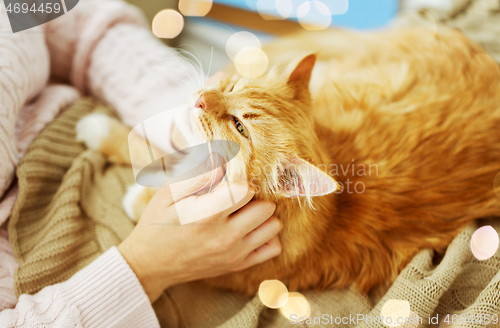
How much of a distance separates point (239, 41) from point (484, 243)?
5.44 ft

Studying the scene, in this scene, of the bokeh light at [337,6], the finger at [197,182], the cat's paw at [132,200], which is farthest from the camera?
the bokeh light at [337,6]

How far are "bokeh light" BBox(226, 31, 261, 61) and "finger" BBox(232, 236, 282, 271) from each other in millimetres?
1310

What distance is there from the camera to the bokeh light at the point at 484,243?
2.82 ft

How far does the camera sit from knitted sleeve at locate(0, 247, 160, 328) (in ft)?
2.46

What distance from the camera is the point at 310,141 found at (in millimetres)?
881

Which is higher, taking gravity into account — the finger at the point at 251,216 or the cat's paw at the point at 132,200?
the finger at the point at 251,216

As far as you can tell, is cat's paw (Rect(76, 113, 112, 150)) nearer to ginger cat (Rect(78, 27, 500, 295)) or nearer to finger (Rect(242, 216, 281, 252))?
ginger cat (Rect(78, 27, 500, 295))

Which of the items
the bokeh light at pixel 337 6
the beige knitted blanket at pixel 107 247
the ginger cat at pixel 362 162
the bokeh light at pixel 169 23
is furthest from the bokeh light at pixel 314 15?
the beige knitted blanket at pixel 107 247

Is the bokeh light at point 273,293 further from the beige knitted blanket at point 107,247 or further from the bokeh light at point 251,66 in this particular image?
the bokeh light at point 251,66

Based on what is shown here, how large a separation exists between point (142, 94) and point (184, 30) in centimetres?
133

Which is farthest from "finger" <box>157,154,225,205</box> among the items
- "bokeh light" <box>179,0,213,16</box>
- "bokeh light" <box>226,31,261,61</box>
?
"bokeh light" <box>179,0,213,16</box>

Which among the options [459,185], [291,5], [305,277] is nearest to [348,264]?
[305,277]

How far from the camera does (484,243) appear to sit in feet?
2.88

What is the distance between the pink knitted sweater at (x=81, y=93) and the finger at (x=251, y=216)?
33 centimetres
